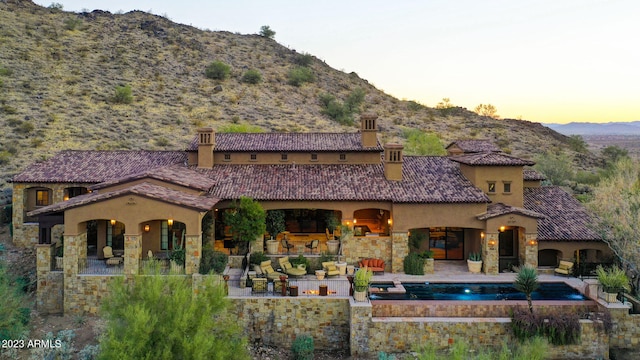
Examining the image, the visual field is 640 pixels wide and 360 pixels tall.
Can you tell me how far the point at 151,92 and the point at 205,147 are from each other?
3572 cm

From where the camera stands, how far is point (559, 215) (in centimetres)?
2581

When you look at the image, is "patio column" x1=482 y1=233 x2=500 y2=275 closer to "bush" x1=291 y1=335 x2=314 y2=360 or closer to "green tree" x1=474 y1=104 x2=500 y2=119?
"bush" x1=291 y1=335 x2=314 y2=360

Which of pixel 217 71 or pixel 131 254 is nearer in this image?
pixel 131 254

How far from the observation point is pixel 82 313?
19703 mm

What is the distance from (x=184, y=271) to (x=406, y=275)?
11.5m

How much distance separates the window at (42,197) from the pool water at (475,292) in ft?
70.5

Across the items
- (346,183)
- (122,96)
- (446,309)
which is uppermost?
(122,96)

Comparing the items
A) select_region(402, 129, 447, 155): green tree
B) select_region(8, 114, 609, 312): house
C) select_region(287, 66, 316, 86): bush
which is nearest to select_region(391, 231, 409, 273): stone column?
select_region(8, 114, 609, 312): house

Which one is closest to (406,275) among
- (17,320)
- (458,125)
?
(17,320)

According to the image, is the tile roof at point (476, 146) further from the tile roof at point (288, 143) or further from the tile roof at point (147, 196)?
the tile roof at point (147, 196)

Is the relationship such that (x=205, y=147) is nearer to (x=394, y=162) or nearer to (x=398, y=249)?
(x=394, y=162)

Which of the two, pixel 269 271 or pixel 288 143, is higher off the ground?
pixel 288 143

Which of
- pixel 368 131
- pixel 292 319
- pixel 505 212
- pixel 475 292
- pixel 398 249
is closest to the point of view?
pixel 292 319

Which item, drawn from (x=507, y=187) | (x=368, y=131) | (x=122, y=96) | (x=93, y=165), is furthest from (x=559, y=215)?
(x=122, y=96)
